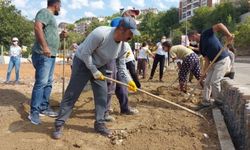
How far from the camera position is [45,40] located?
6.04 meters

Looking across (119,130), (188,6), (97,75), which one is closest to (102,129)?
(119,130)

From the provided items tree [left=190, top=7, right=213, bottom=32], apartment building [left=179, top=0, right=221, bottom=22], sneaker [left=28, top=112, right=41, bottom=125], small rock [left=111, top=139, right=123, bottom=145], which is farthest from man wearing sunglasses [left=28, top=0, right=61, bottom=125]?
apartment building [left=179, top=0, right=221, bottom=22]

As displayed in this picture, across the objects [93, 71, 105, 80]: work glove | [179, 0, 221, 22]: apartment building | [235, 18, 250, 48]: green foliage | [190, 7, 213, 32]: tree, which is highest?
[179, 0, 221, 22]: apartment building

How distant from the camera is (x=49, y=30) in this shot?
6.11 m

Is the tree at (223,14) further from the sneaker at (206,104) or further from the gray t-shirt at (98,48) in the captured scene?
the gray t-shirt at (98,48)

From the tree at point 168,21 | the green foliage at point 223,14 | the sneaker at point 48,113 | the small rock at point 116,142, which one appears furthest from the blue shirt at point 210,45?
the tree at point 168,21

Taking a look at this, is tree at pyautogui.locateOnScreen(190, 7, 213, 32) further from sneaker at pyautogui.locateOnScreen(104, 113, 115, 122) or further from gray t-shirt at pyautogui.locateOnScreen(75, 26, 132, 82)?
gray t-shirt at pyautogui.locateOnScreen(75, 26, 132, 82)

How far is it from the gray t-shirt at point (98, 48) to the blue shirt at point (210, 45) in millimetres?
2615

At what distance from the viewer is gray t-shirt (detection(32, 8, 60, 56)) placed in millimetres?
5971

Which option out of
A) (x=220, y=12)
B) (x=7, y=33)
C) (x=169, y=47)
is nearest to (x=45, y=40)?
(x=169, y=47)

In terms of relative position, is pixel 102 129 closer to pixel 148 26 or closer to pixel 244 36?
pixel 244 36

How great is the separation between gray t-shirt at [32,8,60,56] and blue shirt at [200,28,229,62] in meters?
2.72

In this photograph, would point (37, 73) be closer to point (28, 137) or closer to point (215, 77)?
point (28, 137)

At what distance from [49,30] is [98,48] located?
122cm
